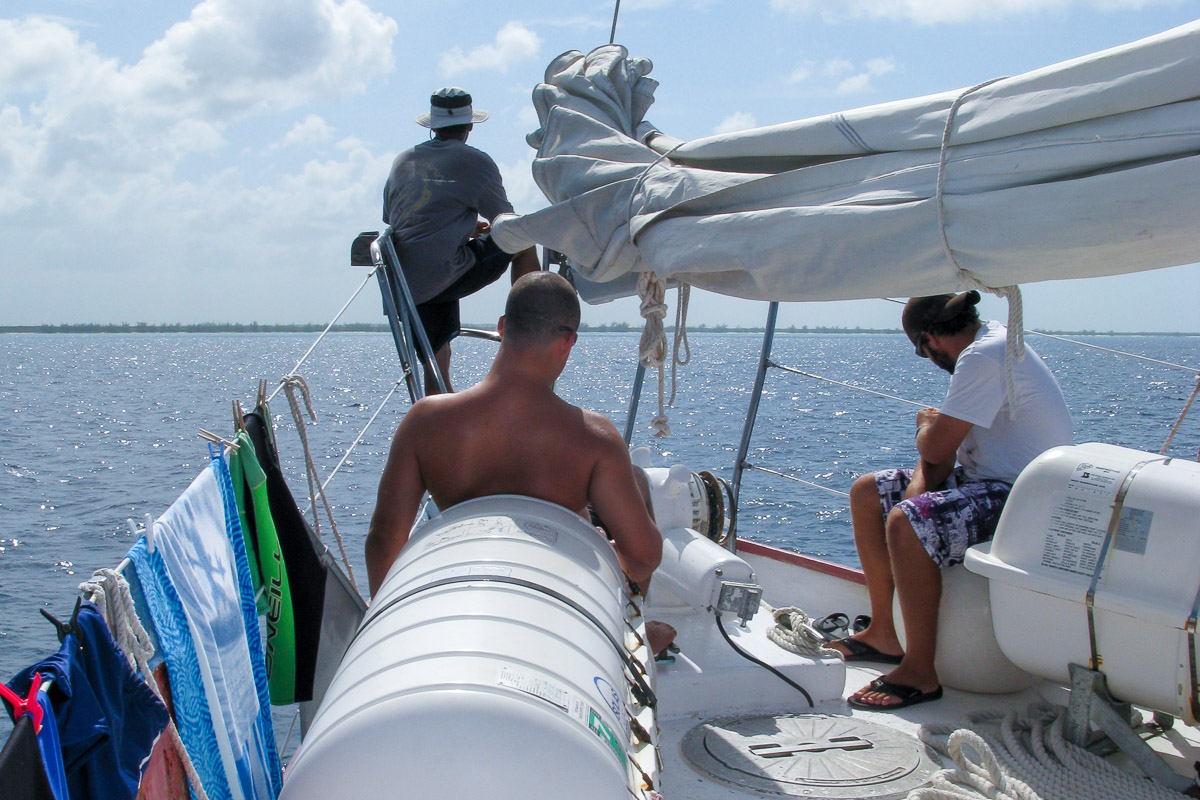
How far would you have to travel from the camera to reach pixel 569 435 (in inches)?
87.7

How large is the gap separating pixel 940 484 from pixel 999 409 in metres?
0.33

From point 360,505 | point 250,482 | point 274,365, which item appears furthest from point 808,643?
point 274,365

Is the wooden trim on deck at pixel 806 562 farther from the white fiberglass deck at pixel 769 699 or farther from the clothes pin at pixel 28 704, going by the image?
the clothes pin at pixel 28 704

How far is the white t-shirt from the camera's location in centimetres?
315

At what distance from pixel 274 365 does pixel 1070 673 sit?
63.2 m

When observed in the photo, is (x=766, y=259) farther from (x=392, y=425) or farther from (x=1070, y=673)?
(x=392, y=425)

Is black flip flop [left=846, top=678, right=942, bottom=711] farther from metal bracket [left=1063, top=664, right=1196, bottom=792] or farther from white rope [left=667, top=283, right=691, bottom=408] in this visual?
white rope [left=667, top=283, right=691, bottom=408]

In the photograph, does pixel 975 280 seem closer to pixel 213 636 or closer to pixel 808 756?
pixel 808 756

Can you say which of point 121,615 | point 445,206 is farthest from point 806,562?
point 121,615

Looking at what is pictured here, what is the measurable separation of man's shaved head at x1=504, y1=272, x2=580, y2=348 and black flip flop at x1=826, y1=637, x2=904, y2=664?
185 centimetres

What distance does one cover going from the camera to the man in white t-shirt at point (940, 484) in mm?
3162

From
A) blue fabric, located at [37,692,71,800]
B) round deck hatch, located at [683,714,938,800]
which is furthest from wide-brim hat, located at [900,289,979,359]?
blue fabric, located at [37,692,71,800]

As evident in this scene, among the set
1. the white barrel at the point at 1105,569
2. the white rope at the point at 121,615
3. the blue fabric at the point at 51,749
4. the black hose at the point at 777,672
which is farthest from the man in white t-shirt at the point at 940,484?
the blue fabric at the point at 51,749

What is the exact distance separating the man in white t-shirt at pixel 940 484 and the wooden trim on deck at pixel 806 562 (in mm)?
464
